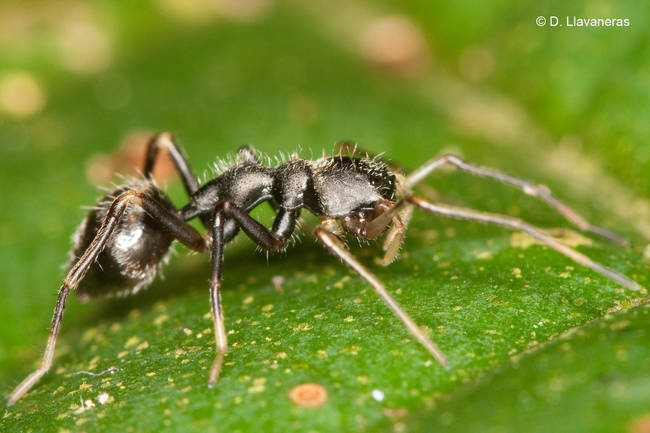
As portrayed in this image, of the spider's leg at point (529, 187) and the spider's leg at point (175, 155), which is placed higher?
the spider's leg at point (175, 155)

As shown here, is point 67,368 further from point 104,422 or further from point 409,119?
point 409,119

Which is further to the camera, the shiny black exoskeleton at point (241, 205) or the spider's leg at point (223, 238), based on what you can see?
the shiny black exoskeleton at point (241, 205)

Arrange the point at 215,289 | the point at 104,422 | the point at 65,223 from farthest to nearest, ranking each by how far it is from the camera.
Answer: the point at 65,223, the point at 215,289, the point at 104,422

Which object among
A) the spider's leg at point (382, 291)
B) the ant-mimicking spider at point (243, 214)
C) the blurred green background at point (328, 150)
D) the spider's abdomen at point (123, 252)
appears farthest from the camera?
the spider's abdomen at point (123, 252)

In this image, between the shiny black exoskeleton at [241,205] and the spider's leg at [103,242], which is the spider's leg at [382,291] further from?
the spider's leg at [103,242]

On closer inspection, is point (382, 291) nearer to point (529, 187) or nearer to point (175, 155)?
point (529, 187)

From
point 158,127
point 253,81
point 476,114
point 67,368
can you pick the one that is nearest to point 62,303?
point 67,368

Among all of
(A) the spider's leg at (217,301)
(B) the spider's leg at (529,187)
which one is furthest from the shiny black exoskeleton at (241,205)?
(B) the spider's leg at (529,187)

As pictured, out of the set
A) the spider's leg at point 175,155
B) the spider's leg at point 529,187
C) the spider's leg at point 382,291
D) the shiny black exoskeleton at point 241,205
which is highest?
the spider's leg at point 175,155
